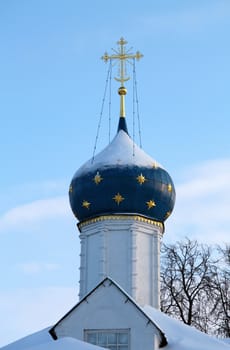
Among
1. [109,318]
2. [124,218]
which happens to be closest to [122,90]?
[124,218]

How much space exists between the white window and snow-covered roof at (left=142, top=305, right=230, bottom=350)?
2.65 ft

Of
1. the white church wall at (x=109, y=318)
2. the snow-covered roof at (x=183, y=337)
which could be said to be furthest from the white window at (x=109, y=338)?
the snow-covered roof at (x=183, y=337)

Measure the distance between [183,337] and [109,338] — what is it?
1460mm

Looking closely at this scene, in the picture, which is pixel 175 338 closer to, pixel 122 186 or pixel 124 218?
pixel 124 218

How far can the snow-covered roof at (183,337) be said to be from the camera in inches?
562

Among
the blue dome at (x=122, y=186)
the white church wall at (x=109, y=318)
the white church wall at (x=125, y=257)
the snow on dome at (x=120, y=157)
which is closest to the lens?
the white church wall at (x=109, y=318)

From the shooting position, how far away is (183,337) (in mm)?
14719

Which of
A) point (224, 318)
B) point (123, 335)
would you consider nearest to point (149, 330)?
point (123, 335)

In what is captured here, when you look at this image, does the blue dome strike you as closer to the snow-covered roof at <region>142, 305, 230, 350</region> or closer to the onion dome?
the onion dome

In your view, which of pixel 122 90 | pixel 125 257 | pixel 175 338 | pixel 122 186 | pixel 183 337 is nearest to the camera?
pixel 175 338

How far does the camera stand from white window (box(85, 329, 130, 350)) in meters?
14.2

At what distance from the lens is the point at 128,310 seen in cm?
1433

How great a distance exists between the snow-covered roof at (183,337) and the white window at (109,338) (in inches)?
31.8

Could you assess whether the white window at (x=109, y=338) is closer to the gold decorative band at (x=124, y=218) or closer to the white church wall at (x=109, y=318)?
the white church wall at (x=109, y=318)
